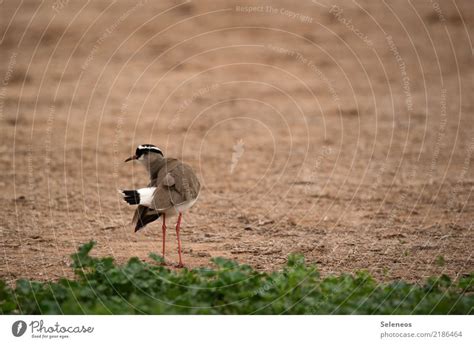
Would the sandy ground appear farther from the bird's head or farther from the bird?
the bird's head

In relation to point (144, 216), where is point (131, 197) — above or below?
above

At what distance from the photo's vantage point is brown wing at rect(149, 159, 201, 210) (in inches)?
310

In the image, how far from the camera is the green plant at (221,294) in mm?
6547

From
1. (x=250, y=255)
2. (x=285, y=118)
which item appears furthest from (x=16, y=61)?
(x=250, y=255)

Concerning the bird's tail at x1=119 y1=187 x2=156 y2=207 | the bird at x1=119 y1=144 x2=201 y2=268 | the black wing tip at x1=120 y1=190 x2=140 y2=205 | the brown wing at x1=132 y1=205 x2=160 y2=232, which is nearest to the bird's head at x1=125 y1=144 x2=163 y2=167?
the bird at x1=119 y1=144 x2=201 y2=268

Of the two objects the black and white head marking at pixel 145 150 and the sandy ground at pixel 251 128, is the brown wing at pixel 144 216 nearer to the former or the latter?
the sandy ground at pixel 251 128

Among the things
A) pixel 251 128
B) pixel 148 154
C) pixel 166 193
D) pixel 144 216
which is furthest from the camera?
pixel 251 128

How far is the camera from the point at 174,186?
803 centimetres

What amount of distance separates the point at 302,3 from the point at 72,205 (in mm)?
8161

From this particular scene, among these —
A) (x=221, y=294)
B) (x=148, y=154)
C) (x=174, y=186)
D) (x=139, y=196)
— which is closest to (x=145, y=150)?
(x=148, y=154)

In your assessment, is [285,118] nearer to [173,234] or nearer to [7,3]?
[173,234]

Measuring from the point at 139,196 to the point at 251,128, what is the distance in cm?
547

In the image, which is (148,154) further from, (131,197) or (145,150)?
(131,197)

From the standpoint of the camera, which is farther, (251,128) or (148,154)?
(251,128)
